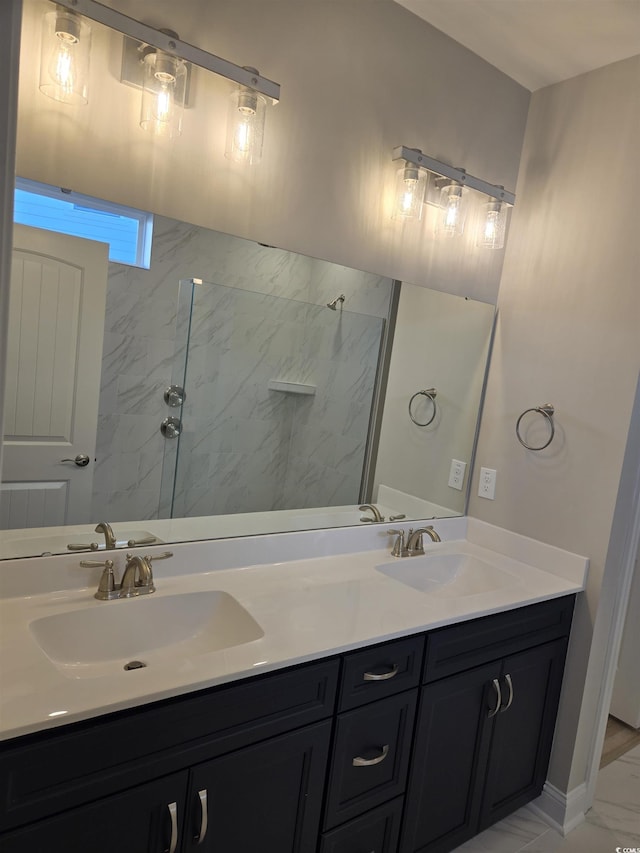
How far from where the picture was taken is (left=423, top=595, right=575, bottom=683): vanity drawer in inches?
62.6

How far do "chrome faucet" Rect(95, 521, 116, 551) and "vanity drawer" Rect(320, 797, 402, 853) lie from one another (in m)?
0.88

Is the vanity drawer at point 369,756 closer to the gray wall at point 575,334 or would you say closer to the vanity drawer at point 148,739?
the vanity drawer at point 148,739

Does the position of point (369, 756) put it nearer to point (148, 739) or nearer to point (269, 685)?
point (269, 685)

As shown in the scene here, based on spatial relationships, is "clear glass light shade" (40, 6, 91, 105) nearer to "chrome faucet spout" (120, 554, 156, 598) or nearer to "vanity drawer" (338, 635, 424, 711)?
"chrome faucet spout" (120, 554, 156, 598)

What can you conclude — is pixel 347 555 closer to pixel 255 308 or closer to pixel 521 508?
pixel 521 508

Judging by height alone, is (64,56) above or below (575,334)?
above

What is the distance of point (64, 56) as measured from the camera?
1303 mm

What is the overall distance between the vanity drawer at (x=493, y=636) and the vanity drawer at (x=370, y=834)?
36 centimetres

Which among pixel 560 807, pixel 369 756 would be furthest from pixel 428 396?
pixel 560 807

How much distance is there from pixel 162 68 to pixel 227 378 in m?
0.79

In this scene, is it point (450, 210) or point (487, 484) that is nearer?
point (450, 210)

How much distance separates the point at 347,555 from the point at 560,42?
1.85 meters

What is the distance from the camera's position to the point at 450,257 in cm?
217

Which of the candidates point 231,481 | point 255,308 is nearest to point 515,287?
point 255,308
